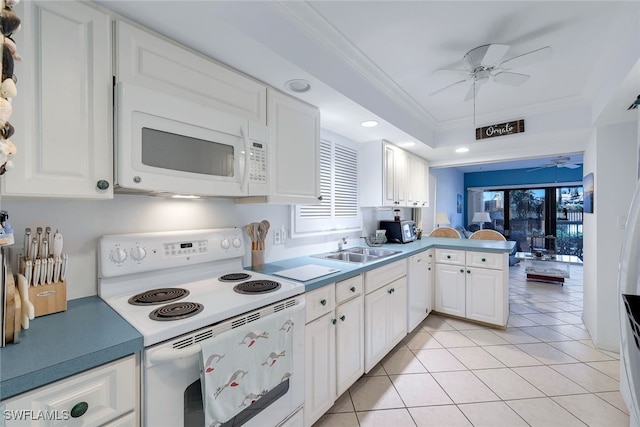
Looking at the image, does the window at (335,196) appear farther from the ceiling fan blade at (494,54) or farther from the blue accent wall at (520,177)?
the blue accent wall at (520,177)

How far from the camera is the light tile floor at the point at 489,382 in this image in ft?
5.87

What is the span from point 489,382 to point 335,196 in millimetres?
2032

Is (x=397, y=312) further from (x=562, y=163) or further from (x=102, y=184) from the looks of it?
(x=562, y=163)

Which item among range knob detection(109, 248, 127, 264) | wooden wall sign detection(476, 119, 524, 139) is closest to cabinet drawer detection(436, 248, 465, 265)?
wooden wall sign detection(476, 119, 524, 139)

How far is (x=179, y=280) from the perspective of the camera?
1.55 metres

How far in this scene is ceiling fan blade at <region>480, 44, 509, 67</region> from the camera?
171cm

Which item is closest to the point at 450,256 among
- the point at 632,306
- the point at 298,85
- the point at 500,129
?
the point at 500,129

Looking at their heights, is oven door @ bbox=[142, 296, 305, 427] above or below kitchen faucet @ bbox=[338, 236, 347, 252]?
below

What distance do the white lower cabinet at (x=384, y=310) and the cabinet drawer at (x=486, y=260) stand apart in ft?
3.22

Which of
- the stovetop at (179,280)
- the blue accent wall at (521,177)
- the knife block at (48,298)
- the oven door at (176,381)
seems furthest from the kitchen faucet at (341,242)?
the blue accent wall at (521,177)

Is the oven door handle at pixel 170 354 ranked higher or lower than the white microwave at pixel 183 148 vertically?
lower

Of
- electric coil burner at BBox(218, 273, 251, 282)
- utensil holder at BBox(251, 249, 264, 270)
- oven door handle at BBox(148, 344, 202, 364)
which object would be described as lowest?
oven door handle at BBox(148, 344, 202, 364)

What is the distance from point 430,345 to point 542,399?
2.98 ft

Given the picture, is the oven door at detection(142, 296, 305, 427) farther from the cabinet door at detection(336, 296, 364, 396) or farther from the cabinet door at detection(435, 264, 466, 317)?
the cabinet door at detection(435, 264, 466, 317)
